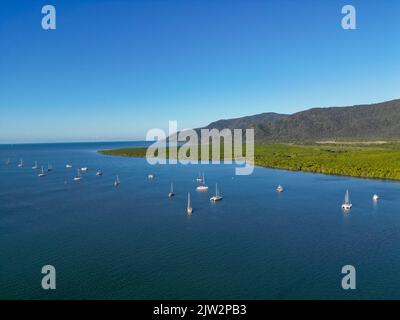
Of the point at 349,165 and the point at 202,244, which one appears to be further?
the point at 349,165

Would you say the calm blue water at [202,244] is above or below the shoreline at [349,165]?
below

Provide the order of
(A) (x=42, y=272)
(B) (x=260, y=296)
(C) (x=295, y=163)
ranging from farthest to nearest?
(C) (x=295, y=163) < (A) (x=42, y=272) < (B) (x=260, y=296)

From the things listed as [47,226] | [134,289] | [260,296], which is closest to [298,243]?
[260,296]

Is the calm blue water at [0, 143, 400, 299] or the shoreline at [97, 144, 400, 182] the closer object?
the calm blue water at [0, 143, 400, 299]

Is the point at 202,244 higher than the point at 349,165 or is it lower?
lower

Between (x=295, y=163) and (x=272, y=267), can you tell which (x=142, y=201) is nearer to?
(x=272, y=267)

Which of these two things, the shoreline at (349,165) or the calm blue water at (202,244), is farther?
the shoreline at (349,165)

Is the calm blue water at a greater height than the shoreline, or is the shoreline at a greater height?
the shoreline

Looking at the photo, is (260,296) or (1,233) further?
(1,233)
